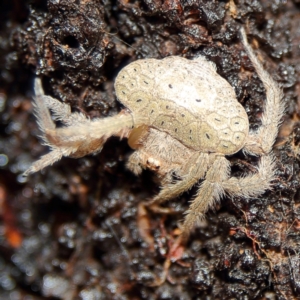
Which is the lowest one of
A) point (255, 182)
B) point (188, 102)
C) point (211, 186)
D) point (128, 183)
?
point (128, 183)

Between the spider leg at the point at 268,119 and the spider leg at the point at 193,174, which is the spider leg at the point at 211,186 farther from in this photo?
the spider leg at the point at 268,119

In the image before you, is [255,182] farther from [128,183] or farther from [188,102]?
[128,183]

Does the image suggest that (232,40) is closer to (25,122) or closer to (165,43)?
(165,43)

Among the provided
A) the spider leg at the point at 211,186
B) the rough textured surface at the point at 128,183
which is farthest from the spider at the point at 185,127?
the rough textured surface at the point at 128,183

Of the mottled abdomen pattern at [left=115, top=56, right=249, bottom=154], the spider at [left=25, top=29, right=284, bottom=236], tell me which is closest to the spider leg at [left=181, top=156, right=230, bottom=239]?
the spider at [left=25, top=29, right=284, bottom=236]

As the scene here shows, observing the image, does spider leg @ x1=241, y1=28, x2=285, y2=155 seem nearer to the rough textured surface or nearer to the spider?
the spider

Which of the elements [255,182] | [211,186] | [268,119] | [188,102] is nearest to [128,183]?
[211,186]

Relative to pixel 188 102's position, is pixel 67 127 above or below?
below
